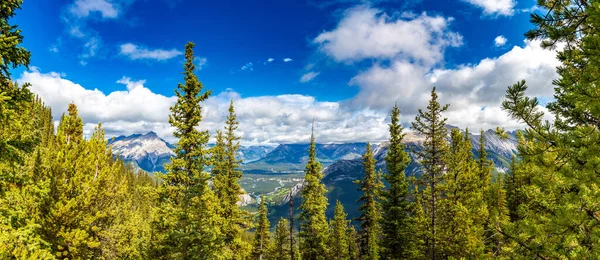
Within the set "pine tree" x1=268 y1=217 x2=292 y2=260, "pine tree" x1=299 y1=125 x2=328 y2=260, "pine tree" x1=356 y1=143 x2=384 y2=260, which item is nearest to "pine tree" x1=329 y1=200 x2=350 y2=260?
"pine tree" x1=356 y1=143 x2=384 y2=260

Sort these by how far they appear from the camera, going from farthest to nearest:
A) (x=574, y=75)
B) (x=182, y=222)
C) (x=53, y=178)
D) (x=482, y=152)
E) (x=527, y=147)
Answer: (x=482, y=152) → (x=53, y=178) → (x=182, y=222) → (x=527, y=147) → (x=574, y=75)

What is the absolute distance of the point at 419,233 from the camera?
23891mm

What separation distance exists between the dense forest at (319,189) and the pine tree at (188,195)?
8 centimetres

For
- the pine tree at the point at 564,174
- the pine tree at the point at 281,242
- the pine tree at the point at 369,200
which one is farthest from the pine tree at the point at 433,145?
the pine tree at the point at 281,242

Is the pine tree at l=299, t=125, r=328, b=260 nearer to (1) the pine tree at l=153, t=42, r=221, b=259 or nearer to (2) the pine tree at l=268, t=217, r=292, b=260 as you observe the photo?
(2) the pine tree at l=268, t=217, r=292, b=260

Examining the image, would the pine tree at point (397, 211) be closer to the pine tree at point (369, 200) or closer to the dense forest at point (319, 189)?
the dense forest at point (319, 189)

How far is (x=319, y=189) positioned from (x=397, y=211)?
427 inches

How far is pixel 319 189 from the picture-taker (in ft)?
112

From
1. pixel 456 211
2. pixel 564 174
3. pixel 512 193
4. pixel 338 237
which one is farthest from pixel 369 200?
pixel 564 174

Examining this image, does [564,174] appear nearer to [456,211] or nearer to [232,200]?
[456,211]

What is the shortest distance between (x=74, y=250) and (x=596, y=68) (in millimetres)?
22214

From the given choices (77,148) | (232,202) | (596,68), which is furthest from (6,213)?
(232,202)

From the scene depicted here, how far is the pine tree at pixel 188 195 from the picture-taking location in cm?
1484

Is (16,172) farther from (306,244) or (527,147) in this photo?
(306,244)
